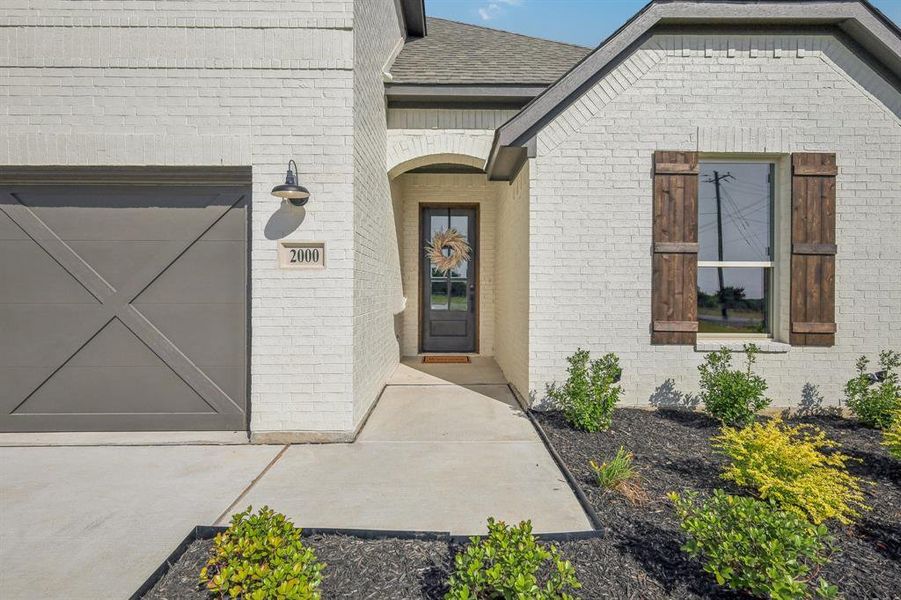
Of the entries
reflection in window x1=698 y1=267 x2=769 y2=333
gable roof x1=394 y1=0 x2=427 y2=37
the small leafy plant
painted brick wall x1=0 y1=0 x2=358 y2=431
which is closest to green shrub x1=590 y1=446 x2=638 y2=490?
the small leafy plant

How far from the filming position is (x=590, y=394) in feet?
13.6

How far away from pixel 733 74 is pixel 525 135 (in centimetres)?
232

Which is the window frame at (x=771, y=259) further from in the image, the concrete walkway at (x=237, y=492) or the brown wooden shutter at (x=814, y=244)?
the concrete walkway at (x=237, y=492)

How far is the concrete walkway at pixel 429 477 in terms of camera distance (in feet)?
8.72

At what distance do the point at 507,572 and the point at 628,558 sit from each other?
889 millimetres

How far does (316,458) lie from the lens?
3623 millimetres

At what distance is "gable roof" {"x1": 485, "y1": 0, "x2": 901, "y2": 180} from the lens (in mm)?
4348

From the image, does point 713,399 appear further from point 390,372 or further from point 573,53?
point 573,53

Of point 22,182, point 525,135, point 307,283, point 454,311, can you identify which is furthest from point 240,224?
point 454,311

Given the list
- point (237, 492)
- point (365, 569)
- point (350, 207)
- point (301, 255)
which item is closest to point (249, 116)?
point (350, 207)

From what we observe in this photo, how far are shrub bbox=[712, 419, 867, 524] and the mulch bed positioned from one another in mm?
169

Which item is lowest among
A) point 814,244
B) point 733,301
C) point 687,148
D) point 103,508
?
point 103,508

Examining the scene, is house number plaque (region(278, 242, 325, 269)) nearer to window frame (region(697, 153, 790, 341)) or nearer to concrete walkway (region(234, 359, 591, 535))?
concrete walkway (region(234, 359, 591, 535))

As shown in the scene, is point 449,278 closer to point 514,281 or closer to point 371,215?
point 514,281
